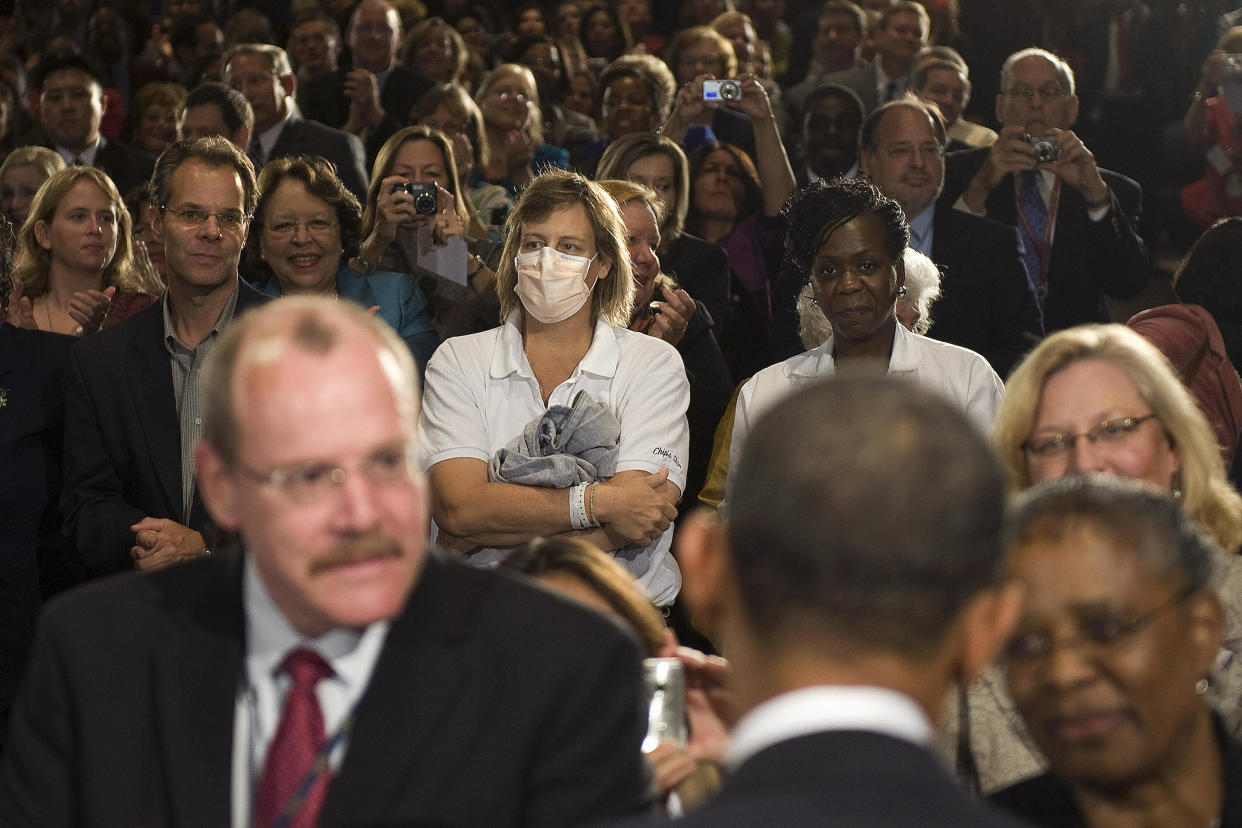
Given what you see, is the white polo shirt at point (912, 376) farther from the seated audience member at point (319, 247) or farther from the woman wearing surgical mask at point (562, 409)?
the seated audience member at point (319, 247)

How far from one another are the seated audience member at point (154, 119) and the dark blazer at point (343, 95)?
2.00 ft

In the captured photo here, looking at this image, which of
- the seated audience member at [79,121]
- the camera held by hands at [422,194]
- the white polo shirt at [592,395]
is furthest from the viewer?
the seated audience member at [79,121]

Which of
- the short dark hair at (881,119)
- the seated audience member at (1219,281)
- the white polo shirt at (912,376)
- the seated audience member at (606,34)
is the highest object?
the seated audience member at (606,34)

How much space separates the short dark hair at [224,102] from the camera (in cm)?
589

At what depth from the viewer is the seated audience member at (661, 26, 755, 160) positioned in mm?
6098

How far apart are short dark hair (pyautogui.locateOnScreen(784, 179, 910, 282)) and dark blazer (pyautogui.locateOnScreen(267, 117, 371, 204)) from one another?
2.55 m

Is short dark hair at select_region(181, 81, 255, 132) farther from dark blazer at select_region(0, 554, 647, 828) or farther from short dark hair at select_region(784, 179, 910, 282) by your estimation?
Answer: dark blazer at select_region(0, 554, 647, 828)

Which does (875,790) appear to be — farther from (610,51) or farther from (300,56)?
(610,51)

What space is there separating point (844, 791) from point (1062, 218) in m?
4.84

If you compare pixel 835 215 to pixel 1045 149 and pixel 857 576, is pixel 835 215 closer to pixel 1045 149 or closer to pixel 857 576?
pixel 1045 149

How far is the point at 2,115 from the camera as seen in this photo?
7375 millimetres

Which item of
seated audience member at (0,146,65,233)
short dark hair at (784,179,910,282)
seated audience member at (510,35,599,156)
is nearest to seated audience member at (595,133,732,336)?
short dark hair at (784,179,910,282)

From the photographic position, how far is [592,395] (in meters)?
3.78

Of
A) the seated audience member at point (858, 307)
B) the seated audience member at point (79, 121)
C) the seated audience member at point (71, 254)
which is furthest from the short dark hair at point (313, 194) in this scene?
the seated audience member at point (79, 121)
